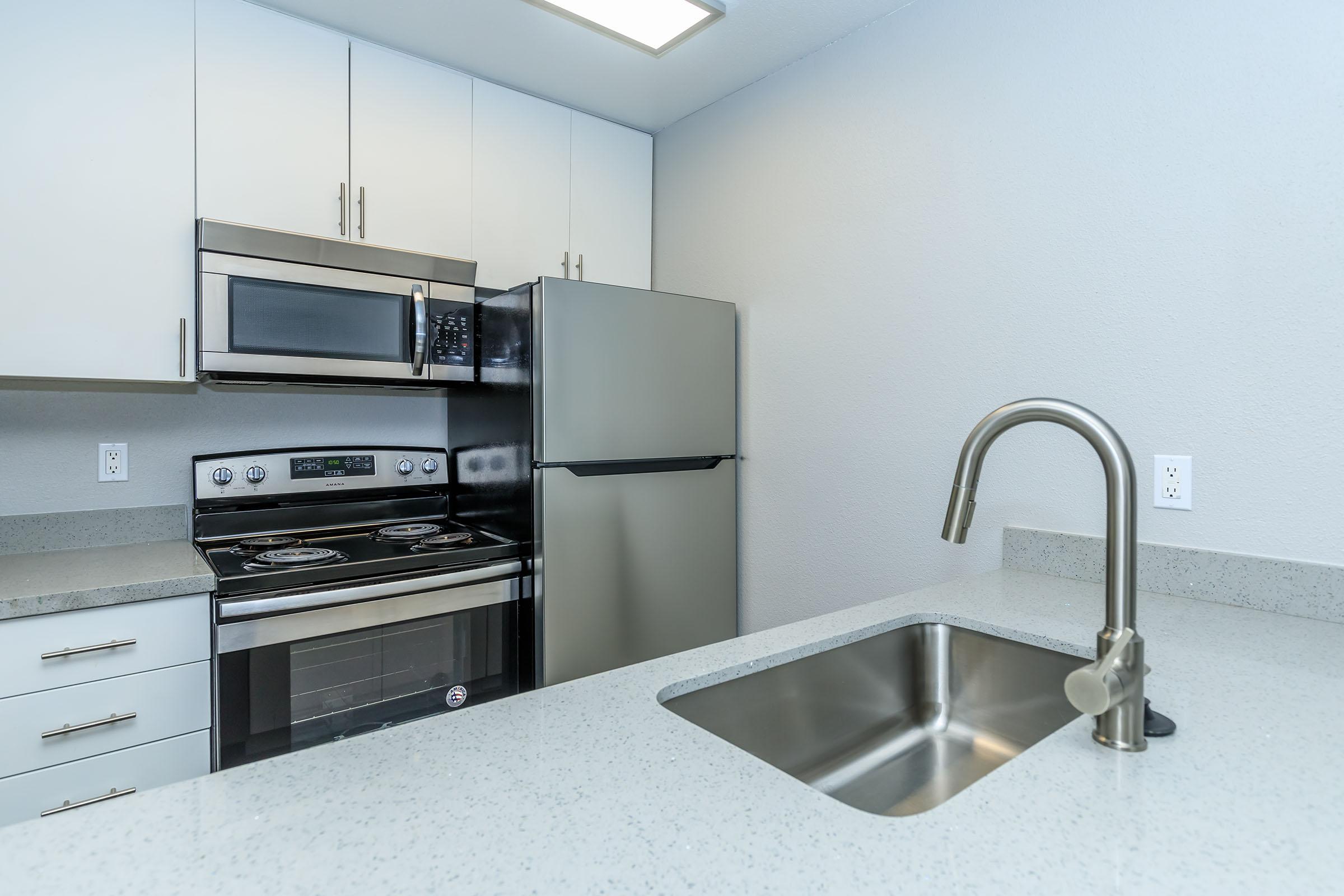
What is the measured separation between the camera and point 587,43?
6.90 feet

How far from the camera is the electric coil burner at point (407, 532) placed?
2133mm

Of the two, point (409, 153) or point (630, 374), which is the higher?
point (409, 153)

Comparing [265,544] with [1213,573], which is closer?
[1213,573]

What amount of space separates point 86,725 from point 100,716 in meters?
0.03

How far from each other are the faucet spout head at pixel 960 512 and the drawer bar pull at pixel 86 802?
1643 mm

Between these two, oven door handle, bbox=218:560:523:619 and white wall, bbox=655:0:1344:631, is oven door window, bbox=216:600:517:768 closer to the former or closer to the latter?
oven door handle, bbox=218:560:523:619

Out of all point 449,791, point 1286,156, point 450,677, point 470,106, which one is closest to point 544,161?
point 470,106

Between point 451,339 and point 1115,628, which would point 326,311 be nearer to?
point 451,339

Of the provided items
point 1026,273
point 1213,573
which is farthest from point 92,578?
point 1213,573

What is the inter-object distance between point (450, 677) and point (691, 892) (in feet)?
5.00

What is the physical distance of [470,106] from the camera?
2285 millimetres

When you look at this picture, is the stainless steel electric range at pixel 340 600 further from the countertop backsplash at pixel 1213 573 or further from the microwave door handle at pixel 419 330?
the countertop backsplash at pixel 1213 573

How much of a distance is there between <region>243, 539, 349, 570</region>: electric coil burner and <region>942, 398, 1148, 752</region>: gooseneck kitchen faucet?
1.62 meters

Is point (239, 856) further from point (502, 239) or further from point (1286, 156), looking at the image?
point (502, 239)
